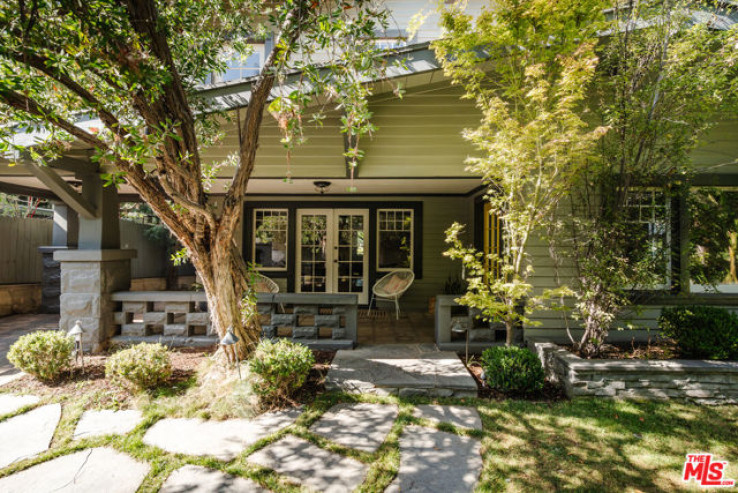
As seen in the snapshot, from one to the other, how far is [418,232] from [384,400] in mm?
4390

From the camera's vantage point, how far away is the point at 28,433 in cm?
244

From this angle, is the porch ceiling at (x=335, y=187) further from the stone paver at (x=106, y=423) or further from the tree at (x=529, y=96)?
the stone paver at (x=106, y=423)

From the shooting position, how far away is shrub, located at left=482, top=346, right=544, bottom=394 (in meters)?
3.04

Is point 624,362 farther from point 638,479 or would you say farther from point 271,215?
point 271,215

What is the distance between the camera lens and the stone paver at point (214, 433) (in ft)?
7.33

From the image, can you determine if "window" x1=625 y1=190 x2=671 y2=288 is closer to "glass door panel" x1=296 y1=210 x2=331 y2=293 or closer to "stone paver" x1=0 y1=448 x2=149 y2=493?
"stone paver" x1=0 y1=448 x2=149 y2=493

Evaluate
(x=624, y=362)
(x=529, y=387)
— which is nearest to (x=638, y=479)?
(x=529, y=387)

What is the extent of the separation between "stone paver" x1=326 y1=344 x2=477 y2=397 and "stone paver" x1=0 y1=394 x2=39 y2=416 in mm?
2451

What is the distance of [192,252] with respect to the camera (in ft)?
9.51

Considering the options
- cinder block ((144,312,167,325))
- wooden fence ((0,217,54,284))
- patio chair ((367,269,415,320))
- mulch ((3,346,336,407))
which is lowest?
mulch ((3,346,336,407))

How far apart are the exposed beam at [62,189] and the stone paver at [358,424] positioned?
3.62m

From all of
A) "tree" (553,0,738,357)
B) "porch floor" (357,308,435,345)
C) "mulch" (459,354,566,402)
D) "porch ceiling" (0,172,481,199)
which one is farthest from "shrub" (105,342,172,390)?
"tree" (553,0,738,357)

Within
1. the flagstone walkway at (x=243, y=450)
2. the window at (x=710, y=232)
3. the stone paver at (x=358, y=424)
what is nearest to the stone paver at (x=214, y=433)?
the flagstone walkway at (x=243, y=450)

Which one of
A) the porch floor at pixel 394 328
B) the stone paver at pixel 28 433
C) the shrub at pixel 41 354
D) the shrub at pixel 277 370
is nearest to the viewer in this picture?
the stone paver at pixel 28 433
